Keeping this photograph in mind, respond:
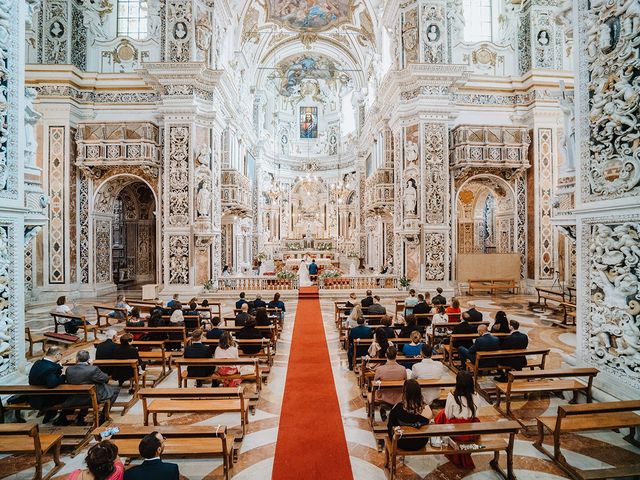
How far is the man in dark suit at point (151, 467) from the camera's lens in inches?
118

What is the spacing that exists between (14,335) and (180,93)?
42.2 feet

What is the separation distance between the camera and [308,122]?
122ft

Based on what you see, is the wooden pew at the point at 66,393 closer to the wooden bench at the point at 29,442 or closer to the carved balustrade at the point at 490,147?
the wooden bench at the point at 29,442

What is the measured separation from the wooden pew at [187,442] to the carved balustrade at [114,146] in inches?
559

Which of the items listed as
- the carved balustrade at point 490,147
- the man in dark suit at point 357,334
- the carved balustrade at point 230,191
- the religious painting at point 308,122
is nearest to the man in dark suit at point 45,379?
the man in dark suit at point 357,334

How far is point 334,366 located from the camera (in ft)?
24.7

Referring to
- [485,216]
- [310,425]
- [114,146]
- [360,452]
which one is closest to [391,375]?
[360,452]

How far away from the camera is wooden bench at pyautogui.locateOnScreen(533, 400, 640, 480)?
151 inches

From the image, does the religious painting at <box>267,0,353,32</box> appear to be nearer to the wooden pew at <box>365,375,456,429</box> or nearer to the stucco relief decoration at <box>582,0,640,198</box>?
the stucco relief decoration at <box>582,0,640,198</box>

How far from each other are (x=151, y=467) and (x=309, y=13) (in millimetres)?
26079

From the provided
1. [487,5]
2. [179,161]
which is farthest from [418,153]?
[179,161]

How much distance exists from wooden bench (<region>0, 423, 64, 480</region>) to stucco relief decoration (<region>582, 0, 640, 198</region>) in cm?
791

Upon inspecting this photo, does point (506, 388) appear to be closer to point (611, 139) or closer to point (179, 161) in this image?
point (611, 139)

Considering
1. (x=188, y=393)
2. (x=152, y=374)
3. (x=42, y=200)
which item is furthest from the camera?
(x=152, y=374)
